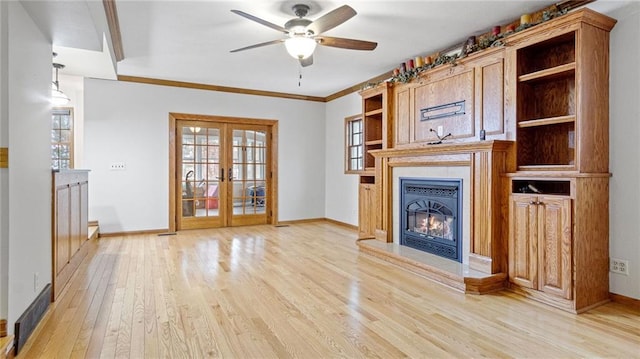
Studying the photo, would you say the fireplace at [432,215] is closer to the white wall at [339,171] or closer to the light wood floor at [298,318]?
the light wood floor at [298,318]

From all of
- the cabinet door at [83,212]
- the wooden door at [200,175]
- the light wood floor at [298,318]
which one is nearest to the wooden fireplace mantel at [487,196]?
the light wood floor at [298,318]

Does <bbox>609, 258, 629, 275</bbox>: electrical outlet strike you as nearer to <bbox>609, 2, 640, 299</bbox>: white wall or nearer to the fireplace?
<bbox>609, 2, 640, 299</bbox>: white wall

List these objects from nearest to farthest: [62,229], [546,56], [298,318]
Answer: [298,318]
[62,229]
[546,56]

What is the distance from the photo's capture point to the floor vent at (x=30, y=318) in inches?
85.7

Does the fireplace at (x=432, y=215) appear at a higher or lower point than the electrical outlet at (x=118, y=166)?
lower

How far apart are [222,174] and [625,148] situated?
5.78 metres

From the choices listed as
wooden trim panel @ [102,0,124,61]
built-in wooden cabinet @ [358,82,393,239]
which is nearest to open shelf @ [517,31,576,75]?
built-in wooden cabinet @ [358,82,393,239]

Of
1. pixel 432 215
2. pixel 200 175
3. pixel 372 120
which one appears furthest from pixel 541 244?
pixel 200 175

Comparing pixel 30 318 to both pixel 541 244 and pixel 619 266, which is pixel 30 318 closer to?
pixel 541 244

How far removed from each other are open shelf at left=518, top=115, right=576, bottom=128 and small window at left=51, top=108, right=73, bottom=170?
7.26 metres

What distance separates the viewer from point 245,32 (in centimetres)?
399

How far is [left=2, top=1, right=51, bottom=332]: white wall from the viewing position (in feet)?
7.19

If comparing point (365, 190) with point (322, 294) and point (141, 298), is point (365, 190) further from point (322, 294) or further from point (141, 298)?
point (141, 298)

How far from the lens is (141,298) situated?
121 inches
